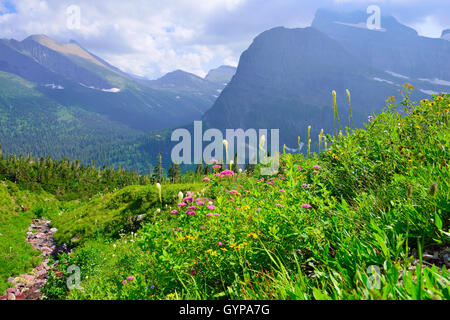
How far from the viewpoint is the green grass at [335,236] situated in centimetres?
183

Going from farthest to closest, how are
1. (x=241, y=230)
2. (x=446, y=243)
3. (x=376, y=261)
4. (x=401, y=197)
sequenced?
(x=241, y=230), (x=401, y=197), (x=446, y=243), (x=376, y=261)

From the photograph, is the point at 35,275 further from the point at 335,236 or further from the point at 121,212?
the point at 335,236

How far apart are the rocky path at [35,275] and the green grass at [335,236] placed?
10.1 metres

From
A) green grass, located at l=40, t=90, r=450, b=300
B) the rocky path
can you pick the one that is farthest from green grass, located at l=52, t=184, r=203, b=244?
green grass, located at l=40, t=90, r=450, b=300

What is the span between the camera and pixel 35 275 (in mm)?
13375

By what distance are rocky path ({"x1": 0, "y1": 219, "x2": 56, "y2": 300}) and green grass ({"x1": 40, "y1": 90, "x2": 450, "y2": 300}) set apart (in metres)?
10.1

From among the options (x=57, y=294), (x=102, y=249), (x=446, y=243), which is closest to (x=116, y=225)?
(x=102, y=249)

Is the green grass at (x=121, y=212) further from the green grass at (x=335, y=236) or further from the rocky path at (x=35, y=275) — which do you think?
the green grass at (x=335, y=236)

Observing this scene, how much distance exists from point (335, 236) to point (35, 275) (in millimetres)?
17162

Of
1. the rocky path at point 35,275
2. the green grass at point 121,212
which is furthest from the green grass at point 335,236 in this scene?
the rocky path at point 35,275

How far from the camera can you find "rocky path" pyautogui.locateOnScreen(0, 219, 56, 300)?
10880 mm

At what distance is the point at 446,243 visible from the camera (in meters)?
2.18

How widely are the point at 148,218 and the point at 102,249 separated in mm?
2336
